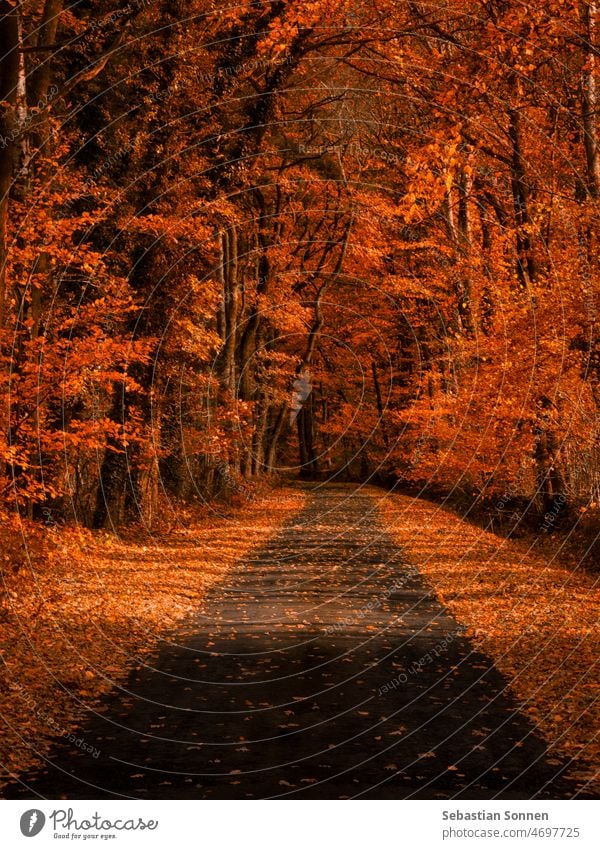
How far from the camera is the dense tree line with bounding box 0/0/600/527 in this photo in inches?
553

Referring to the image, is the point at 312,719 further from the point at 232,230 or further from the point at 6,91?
the point at 232,230

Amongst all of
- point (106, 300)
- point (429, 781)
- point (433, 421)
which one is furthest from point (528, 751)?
point (433, 421)

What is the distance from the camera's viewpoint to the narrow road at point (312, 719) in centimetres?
698

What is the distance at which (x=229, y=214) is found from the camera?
23734 mm

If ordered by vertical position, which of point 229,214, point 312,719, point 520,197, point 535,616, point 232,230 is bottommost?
point 535,616

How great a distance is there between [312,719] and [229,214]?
16958 millimetres

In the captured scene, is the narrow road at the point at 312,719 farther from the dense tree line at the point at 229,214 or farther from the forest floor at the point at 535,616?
the dense tree line at the point at 229,214

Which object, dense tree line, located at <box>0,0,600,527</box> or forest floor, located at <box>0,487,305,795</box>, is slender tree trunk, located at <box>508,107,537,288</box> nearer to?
dense tree line, located at <box>0,0,600,527</box>

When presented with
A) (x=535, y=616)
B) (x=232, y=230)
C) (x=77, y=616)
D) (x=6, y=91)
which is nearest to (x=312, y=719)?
(x=77, y=616)

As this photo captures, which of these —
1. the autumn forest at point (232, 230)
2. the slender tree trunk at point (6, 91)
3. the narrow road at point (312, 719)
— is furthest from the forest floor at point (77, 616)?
the slender tree trunk at point (6, 91)

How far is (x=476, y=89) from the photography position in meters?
13.9

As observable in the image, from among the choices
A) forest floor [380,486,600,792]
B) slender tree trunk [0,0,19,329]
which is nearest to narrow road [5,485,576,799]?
forest floor [380,486,600,792]

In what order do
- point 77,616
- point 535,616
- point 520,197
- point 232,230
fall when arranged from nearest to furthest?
point 77,616 → point 535,616 → point 520,197 → point 232,230
